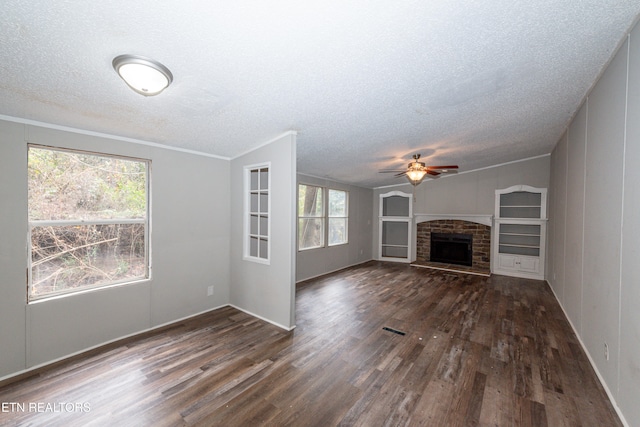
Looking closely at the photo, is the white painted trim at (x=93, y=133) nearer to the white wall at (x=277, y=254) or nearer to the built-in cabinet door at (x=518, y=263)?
the white wall at (x=277, y=254)

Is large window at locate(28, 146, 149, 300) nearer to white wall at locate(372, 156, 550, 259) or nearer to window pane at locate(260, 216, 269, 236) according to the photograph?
window pane at locate(260, 216, 269, 236)

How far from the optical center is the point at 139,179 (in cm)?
304

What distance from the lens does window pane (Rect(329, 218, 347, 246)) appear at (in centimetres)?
635

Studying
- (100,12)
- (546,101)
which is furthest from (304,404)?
(546,101)

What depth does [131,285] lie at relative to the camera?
9.59 feet

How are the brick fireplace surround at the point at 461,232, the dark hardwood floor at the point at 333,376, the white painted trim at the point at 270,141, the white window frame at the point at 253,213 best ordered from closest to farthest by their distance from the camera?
the dark hardwood floor at the point at 333,376, the white painted trim at the point at 270,141, the white window frame at the point at 253,213, the brick fireplace surround at the point at 461,232

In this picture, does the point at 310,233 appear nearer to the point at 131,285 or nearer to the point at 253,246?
the point at 253,246

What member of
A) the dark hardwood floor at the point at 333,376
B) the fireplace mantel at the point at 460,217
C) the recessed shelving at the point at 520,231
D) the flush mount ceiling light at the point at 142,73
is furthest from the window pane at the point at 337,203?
the flush mount ceiling light at the point at 142,73

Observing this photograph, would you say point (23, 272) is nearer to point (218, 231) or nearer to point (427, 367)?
point (218, 231)

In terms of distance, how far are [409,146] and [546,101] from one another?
1.65m

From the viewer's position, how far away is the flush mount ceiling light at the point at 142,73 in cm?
153

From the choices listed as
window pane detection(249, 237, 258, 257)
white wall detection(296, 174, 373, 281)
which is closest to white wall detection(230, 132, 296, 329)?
window pane detection(249, 237, 258, 257)

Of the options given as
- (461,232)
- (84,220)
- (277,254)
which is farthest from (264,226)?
(461,232)

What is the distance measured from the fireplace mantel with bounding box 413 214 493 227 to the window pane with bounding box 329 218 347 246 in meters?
2.19
